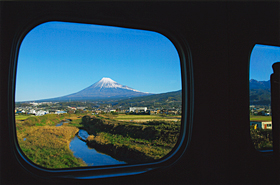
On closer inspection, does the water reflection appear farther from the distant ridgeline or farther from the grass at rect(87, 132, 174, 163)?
the distant ridgeline

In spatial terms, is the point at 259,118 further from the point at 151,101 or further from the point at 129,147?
the point at 129,147

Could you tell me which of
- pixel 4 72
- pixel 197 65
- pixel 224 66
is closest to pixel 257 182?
pixel 224 66

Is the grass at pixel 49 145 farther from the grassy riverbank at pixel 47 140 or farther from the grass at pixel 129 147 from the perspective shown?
the grass at pixel 129 147

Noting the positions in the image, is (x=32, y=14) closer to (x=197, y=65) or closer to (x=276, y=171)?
(x=197, y=65)

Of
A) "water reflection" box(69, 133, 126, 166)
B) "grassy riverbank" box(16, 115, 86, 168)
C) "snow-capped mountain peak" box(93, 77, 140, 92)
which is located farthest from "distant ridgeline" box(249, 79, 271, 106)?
"grassy riverbank" box(16, 115, 86, 168)

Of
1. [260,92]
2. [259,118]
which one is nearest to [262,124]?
[259,118]
